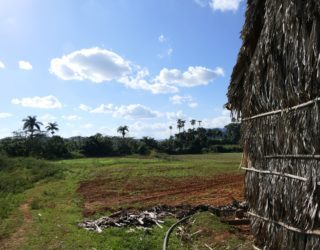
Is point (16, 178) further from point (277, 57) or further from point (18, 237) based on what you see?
point (277, 57)

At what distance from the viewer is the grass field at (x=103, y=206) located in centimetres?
1212

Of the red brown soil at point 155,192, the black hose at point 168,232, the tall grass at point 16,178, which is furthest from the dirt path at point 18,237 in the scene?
the black hose at point 168,232

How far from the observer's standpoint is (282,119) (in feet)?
27.5

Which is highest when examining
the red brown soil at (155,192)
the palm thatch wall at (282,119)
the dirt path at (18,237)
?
the palm thatch wall at (282,119)

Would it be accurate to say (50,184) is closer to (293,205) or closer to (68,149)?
(293,205)

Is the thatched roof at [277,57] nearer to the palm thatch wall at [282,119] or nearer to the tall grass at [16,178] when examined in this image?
the palm thatch wall at [282,119]

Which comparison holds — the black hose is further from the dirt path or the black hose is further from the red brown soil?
the dirt path

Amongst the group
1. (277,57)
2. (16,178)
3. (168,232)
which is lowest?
(168,232)

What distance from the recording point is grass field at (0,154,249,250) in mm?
12125

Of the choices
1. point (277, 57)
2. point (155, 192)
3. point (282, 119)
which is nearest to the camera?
point (282, 119)

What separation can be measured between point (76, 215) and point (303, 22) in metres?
12.0

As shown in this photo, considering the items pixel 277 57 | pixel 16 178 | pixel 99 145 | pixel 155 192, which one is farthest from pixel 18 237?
pixel 99 145

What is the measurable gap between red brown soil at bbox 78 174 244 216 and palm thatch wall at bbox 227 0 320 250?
24.1ft

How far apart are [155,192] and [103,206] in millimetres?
4455
